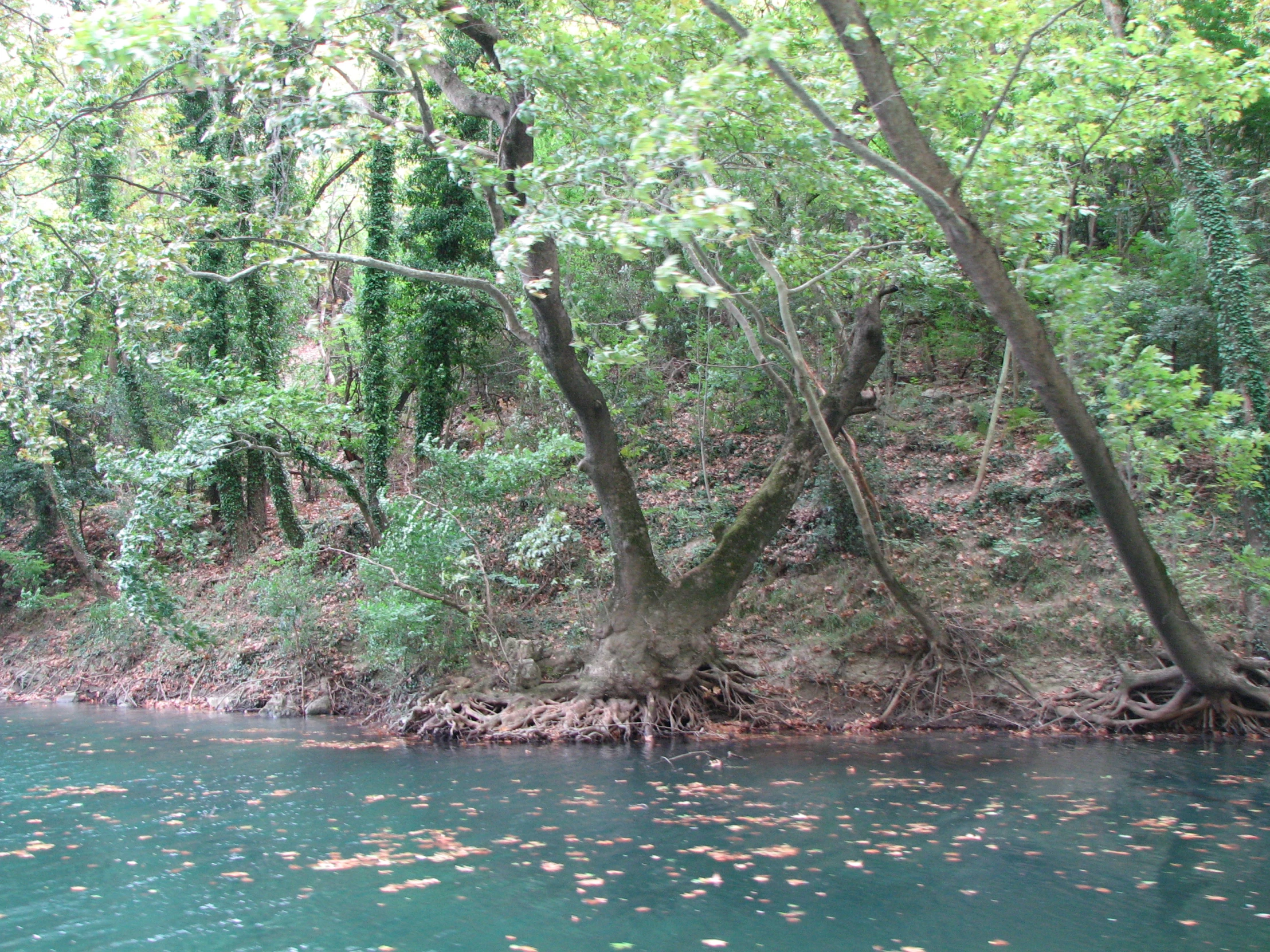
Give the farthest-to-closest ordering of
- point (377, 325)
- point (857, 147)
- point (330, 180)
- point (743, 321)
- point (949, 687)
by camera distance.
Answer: point (330, 180) → point (377, 325) → point (949, 687) → point (743, 321) → point (857, 147)

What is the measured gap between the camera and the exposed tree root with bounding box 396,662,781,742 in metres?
11.9

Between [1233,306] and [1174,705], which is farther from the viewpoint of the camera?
→ [1233,306]

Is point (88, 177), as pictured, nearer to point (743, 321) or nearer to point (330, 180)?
point (743, 321)

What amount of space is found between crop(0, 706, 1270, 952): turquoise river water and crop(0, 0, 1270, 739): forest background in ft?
7.02

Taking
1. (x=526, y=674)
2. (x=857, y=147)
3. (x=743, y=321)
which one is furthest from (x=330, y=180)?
(x=857, y=147)

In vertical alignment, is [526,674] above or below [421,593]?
below

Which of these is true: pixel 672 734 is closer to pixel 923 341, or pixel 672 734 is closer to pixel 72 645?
pixel 923 341

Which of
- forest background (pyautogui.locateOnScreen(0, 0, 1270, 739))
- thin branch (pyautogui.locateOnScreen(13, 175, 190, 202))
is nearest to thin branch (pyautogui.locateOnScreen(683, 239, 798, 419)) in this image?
forest background (pyautogui.locateOnScreen(0, 0, 1270, 739))

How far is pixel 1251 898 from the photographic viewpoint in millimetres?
5992

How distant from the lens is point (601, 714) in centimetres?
1196

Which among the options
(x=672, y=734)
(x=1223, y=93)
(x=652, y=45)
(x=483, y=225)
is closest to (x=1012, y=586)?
(x=672, y=734)

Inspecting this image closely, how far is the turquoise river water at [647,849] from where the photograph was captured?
18.2 ft

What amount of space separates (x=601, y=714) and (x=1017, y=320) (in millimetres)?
6881

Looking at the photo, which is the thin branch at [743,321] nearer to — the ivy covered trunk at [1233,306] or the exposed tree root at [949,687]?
the exposed tree root at [949,687]
